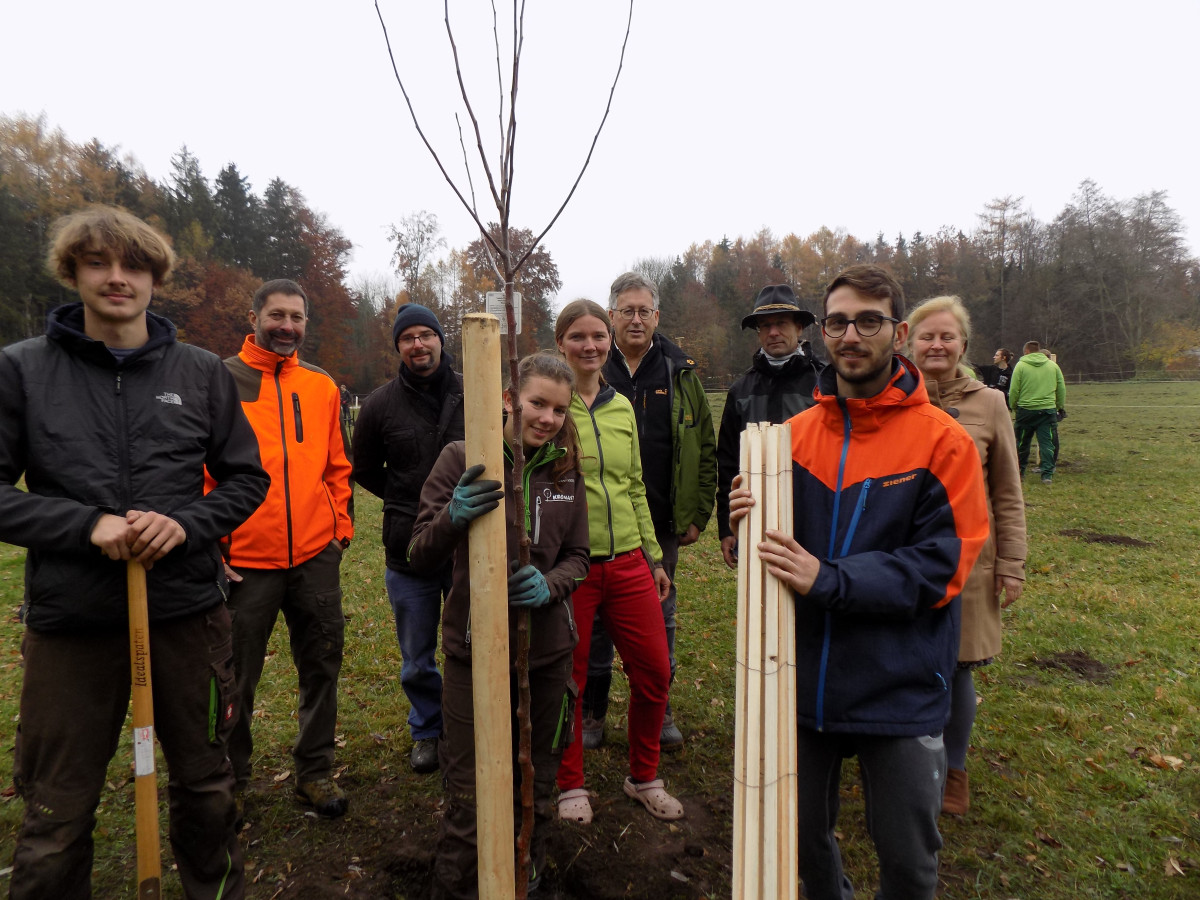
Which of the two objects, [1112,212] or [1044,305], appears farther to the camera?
[1044,305]

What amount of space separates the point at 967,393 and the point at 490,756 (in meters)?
2.62

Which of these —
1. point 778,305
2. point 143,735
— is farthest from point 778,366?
point 143,735

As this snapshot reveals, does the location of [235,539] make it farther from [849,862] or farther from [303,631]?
[849,862]

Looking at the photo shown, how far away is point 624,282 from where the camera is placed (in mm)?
3650

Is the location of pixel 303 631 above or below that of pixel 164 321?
below

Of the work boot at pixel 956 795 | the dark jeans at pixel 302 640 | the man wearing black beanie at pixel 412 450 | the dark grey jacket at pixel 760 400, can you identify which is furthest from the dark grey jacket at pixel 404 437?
the work boot at pixel 956 795

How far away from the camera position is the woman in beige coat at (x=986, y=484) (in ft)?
9.50

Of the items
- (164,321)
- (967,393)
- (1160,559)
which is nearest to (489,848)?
(164,321)

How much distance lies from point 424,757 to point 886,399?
10.1ft

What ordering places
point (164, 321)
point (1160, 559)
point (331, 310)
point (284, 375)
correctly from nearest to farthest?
point (164, 321), point (284, 375), point (1160, 559), point (331, 310)

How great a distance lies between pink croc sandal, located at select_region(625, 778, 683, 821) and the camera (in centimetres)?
318

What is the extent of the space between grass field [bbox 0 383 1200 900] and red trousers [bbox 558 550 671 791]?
36cm

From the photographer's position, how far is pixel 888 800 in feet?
6.25

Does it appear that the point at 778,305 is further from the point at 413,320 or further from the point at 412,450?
the point at 412,450
